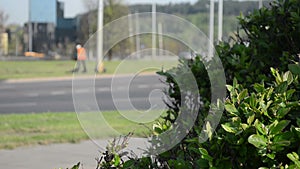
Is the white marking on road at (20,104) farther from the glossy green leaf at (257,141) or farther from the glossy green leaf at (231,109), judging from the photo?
the glossy green leaf at (257,141)

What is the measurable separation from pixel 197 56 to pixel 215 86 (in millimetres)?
980

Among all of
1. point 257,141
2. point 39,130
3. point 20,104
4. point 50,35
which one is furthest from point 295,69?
point 50,35

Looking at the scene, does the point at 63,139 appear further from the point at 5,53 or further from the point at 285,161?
the point at 5,53

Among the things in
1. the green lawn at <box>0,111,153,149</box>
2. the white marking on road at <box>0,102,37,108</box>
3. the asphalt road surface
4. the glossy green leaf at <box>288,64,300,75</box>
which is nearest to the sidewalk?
the green lawn at <box>0,111,153,149</box>

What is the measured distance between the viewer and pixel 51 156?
8.12 metres

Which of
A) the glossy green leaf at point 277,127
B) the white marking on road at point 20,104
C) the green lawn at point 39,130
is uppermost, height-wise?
the glossy green leaf at point 277,127

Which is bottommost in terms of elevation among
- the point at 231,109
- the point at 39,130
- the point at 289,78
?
the point at 39,130

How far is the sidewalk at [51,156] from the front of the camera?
24.3 feet

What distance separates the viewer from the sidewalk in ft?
24.3

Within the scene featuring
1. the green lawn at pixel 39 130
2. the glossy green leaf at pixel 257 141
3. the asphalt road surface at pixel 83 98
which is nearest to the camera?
the glossy green leaf at pixel 257 141

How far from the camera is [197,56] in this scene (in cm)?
439

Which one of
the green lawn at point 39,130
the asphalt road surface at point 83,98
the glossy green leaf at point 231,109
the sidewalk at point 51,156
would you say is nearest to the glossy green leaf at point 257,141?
the glossy green leaf at point 231,109

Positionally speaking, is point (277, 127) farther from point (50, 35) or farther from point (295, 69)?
point (50, 35)

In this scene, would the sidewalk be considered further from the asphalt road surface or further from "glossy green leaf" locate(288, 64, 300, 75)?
"glossy green leaf" locate(288, 64, 300, 75)
